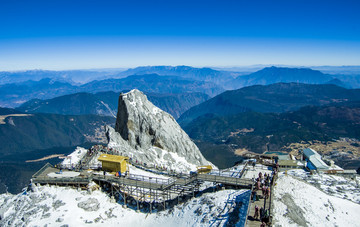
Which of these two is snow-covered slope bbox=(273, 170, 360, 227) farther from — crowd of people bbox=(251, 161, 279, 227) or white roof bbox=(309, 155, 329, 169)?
white roof bbox=(309, 155, 329, 169)

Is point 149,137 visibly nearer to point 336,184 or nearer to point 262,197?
point 336,184

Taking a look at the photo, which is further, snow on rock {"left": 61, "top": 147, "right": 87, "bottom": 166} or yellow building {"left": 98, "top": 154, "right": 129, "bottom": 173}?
snow on rock {"left": 61, "top": 147, "right": 87, "bottom": 166}

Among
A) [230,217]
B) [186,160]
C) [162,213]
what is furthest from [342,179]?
[186,160]

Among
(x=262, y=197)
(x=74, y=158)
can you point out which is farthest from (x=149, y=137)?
(x=262, y=197)

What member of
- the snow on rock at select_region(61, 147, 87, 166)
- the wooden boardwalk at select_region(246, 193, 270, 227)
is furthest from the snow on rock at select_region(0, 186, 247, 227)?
the snow on rock at select_region(61, 147, 87, 166)

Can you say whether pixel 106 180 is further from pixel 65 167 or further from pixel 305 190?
pixel 305 190

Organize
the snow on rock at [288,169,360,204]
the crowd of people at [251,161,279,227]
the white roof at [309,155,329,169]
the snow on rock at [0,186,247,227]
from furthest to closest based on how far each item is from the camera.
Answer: the white roof at [309,155,329,169] → the snow on rock at [288,169,360,204] → the snow on rock at [0,186,247,227] → the crowd of people at [251,161,279,227]
